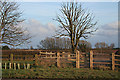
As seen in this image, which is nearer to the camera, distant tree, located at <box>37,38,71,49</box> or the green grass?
the green grass

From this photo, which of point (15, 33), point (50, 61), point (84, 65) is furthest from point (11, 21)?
point (84, 65)

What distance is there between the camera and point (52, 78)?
12.6 m

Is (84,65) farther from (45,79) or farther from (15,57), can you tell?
(15,57)

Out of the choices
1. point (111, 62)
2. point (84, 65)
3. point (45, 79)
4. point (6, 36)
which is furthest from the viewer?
point (6, 36)

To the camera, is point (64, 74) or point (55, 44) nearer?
point (64, 74)

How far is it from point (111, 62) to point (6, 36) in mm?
13970

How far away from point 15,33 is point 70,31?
11697mm

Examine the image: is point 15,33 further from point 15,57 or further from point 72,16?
point 72,16

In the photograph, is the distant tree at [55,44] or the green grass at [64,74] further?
the distant tree at [55,44]

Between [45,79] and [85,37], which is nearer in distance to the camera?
[45,79]

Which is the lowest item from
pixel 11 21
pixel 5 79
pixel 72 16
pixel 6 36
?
pixel 5 79

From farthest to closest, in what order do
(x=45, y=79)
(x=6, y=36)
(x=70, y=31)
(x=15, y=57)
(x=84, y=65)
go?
(x=70, y=31) → (x=15, y=57) → (x=6, y=36) → (x=84, y=65) → (x=45, y=79)

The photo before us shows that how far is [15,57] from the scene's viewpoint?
28656 mm

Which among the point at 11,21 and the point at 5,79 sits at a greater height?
the point at 11,21
